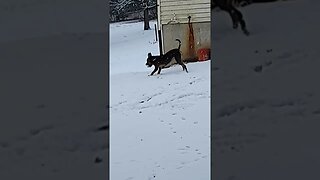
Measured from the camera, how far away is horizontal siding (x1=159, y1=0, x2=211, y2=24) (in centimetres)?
1271

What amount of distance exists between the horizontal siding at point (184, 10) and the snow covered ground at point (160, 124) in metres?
1.28

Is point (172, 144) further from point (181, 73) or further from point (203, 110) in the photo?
point (181, 73)

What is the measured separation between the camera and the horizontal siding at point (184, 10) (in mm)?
12711

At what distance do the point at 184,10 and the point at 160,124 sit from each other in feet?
20.2
